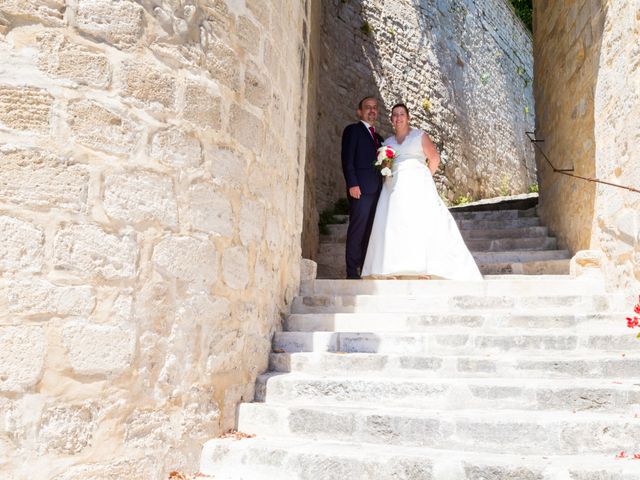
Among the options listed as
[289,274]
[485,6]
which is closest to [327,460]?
[289,274]

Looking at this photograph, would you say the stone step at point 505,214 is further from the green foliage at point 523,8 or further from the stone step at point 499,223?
the green foliage at point 523,8

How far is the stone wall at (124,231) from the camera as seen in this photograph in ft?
A: 8.27

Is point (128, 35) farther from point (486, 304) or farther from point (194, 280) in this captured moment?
point (486, 304)

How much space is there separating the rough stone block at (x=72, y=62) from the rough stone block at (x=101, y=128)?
0.35 ft

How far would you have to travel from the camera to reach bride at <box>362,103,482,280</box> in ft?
17.7

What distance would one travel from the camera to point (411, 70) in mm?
11609

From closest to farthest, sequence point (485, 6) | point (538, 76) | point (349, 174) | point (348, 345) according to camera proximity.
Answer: point (348, 345)
point (349, 174)
point (538, 76)
point (485, 6)

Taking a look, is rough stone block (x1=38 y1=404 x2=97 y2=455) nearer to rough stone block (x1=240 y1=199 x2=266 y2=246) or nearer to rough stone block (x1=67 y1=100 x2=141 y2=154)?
rough stone block (x1=67 y1=100 x2=141 y2=154)

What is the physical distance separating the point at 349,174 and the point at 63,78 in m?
3.68

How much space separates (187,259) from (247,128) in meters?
0.85

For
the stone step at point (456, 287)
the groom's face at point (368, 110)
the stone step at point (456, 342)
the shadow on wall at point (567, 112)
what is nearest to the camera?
the stone step at point (456, 342)

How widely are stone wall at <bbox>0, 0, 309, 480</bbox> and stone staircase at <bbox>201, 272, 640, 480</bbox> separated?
29 cm

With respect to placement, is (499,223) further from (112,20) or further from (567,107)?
(112,20)

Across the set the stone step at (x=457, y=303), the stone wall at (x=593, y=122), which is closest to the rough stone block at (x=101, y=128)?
the stone step at (x=457, y=303)
